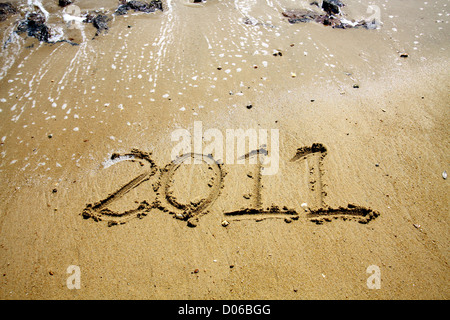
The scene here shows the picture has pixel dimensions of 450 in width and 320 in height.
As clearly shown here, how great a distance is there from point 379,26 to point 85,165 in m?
4.93

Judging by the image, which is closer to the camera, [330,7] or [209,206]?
[209,206]

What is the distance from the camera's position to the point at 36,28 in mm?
4121

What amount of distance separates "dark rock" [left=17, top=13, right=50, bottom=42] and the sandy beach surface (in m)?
0.09

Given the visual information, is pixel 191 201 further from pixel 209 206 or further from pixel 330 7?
Result: pixel 330 7

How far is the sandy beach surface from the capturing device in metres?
2.11

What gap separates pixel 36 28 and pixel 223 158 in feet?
12.6

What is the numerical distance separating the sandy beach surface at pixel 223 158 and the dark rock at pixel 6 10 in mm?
94

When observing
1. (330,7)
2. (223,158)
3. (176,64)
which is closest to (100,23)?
(176,64)

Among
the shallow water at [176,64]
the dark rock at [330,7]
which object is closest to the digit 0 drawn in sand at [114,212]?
the shallow water at [176,64]

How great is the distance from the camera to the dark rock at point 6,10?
14.1 ft

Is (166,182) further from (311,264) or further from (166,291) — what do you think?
(311,264)

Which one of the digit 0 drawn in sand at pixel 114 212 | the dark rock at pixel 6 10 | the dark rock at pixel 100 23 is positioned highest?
the dark rock at pixel 6 10

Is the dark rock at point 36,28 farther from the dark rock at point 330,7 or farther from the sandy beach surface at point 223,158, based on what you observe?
the dark rock at point 330,7

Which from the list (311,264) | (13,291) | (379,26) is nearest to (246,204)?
(311,264)
